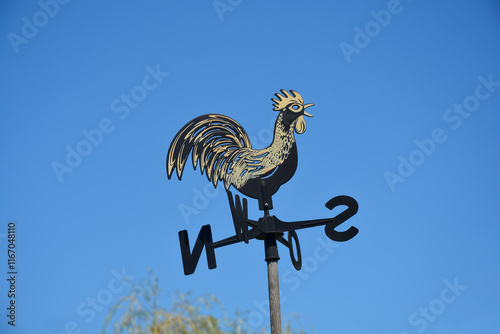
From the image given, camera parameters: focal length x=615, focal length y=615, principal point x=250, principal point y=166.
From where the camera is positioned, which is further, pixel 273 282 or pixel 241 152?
pixel 241 152

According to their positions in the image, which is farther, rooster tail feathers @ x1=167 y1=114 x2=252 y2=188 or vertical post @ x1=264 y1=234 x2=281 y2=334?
rooster tail feathers @ x1=167 y1=114 x2=252 y2=188

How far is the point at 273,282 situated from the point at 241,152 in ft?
3.76

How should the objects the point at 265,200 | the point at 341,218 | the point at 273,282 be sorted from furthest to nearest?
the point at 341,218 → the point at 265,200 → the point at 273,282

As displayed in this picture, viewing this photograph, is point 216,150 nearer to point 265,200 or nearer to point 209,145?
point 209,145

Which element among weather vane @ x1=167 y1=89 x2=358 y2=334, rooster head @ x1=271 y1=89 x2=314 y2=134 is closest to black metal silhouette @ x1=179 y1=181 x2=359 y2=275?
weather vane @ x1=167 y1=89 x2=358 y2=334

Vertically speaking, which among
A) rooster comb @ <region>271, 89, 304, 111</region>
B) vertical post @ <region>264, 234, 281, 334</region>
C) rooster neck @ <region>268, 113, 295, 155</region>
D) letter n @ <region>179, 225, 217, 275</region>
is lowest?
vertical post @ <region>264, 234, 281, 334</region>

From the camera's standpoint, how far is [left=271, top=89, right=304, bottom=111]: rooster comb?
535 cm

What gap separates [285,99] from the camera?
5.39m

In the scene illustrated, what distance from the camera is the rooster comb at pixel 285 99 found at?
17.6 feet

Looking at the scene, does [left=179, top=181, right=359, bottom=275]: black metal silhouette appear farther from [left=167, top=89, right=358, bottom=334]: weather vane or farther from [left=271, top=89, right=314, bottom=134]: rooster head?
[left=271, top=89, right=314, bottom=134]: rooster head

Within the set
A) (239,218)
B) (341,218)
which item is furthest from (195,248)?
(341,218)

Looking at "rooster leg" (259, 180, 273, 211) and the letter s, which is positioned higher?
"rooster leg" (259, 180, 273, 211)

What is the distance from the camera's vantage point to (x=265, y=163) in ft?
16.8

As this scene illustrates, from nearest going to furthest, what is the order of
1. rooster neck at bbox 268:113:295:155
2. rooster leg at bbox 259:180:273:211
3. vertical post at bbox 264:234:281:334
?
vertical post at bbox 264:234:281:334 → rooster leg at bbox 259:180:273:211 → rooster neck at bbox 268:113:295:155
